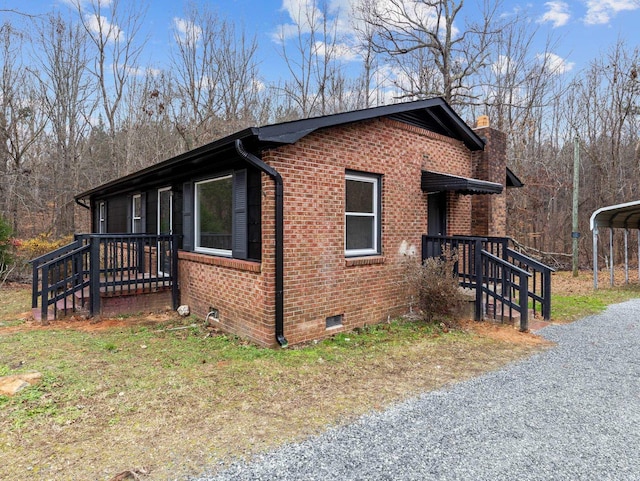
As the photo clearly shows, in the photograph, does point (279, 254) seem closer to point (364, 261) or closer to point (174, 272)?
point (364, 261)

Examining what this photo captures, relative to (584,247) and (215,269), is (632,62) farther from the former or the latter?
(215,269)

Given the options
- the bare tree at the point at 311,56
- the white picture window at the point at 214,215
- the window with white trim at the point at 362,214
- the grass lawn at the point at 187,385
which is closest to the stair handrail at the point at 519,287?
the grass lawn at the point at 187,385

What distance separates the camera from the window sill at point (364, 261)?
20.7 feet

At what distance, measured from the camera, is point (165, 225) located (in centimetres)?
876

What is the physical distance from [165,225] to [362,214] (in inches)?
184

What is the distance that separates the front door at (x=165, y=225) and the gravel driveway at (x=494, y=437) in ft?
18.8

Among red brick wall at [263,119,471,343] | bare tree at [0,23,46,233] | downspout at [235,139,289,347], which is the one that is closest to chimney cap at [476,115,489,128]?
red brick wall at [263,119,471,343]

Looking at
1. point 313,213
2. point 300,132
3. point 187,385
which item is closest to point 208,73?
point 300,132

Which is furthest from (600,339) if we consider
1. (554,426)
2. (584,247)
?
(584,247)

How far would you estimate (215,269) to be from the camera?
654cm

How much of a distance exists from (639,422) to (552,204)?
17.4m

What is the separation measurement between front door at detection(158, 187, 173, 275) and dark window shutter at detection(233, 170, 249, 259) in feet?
7.52

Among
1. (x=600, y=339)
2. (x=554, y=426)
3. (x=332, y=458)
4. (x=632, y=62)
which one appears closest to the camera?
(x=332, y=458)

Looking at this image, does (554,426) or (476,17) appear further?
(476,17)
